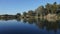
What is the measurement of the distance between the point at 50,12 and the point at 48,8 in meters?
4.36

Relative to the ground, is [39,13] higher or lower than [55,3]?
lower

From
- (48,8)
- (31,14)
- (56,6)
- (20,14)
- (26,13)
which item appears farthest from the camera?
(20,14)

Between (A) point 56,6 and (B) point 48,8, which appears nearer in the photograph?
(A) point 56,6

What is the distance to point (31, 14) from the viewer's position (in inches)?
5925

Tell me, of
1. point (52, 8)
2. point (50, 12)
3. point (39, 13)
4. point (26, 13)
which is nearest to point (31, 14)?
point (26, 13)

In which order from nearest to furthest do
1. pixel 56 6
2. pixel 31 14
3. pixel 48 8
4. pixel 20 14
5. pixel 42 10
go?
pixel 56 6 → pixel 48 8 → pixel 42 10 → pixel 31 14 → pixel 20 14

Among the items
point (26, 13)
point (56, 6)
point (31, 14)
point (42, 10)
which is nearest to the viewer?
point (56, 6)

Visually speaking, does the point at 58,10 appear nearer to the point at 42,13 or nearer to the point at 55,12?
the point at 55,12

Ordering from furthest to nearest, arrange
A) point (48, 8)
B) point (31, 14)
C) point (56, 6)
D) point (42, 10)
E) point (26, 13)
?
point (26, 13) < point (31, 14) < point (42, 10) < point (48, 8) < point (56, 6)

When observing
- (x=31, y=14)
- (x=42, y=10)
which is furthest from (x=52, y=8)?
(x=31, y=14)

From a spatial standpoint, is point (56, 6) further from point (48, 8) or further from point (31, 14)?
point (31, 14)

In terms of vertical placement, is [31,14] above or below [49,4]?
below

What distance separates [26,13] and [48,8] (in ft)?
197

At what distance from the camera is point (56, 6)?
97.8 metres
